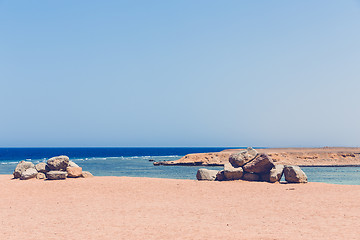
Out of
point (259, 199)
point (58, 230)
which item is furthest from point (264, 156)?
point (58, 230)

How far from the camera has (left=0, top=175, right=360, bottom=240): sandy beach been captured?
11.3 metres

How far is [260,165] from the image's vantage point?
25594mm

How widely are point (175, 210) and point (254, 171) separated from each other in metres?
12.0

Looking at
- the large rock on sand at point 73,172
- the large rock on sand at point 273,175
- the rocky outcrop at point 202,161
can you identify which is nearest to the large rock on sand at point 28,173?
the large rock on sand at point 73,172

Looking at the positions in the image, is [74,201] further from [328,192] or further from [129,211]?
[328,192]

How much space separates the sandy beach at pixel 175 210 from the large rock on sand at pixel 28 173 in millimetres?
2086

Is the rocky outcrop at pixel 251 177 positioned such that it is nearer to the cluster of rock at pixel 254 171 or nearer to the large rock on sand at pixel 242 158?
the cluster of rock at pixel 254 171

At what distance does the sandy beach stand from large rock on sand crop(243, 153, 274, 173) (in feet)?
6.10

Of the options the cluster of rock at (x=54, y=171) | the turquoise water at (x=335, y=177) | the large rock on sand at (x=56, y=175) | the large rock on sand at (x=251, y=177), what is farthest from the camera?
the turquoise water at (x=335, y=177)

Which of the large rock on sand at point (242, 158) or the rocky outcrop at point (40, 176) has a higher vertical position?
the large rock on sand at point (242, 158)

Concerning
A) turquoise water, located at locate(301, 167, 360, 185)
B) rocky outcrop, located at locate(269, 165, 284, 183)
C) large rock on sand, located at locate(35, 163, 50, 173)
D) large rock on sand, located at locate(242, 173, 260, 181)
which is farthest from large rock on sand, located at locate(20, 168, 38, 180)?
turquoise water, located at locate(301, 167, 360, 185)

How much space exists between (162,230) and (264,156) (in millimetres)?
15430

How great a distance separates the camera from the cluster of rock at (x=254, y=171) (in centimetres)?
2516

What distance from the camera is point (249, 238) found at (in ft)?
34.1
